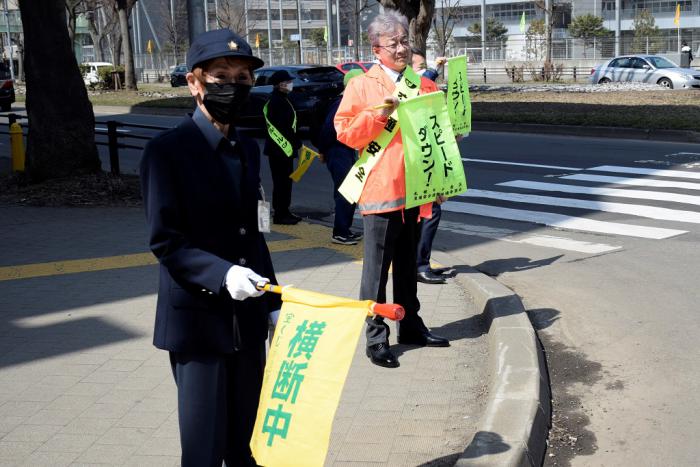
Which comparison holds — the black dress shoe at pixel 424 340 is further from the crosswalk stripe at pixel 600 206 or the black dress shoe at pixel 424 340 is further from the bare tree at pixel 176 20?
the bare tree at pixel 176 20

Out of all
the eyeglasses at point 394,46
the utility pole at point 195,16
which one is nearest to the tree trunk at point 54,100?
the utility pole at point 195,16

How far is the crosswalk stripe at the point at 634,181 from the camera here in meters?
13.0

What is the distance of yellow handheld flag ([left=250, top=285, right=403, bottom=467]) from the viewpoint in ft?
10.8

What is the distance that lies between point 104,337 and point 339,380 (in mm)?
3718

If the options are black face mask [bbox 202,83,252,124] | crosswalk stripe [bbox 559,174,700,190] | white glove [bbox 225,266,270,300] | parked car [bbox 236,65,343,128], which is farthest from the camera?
parked car [bbox 236,65,343,128]

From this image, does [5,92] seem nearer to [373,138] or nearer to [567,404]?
[373,138]

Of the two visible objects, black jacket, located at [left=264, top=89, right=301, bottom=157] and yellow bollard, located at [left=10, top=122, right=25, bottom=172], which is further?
yellow bollard, located at [left=10, top=122, right=25, bottom=172]

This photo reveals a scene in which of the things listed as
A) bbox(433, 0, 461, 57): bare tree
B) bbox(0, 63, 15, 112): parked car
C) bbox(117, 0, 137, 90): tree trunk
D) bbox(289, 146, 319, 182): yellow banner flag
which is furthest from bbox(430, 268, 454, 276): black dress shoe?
bbox(117, 0, 137, 90): tree trunk

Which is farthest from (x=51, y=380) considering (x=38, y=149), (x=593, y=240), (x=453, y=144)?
(x=38, y=149)

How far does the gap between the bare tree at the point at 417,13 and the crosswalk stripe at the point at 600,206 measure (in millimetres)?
15760

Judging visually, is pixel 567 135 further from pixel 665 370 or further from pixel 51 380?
pixel 51 380

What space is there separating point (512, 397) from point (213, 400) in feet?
6.69

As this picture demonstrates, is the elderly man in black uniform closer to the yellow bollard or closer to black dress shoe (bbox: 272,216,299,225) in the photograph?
black dress shoe (bbox: 272,216,299,225)

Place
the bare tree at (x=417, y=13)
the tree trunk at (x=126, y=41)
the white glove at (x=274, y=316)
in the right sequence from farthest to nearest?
the tree trunk at (x=126, y=41)
the bare tree at (x=417, y=13)
the white glove at (x=274, y=316)
